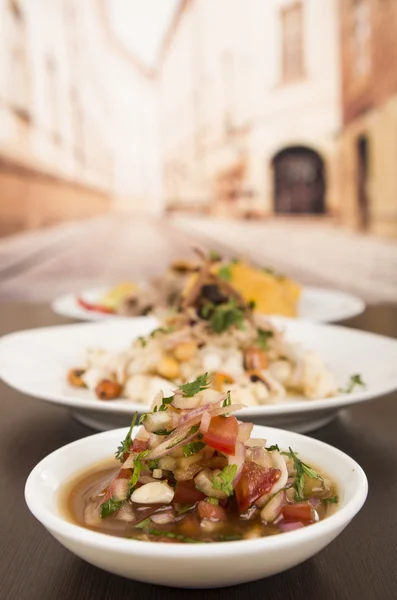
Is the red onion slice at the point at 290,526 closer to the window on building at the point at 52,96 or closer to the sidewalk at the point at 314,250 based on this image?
the sidewalk at the point at 314,250

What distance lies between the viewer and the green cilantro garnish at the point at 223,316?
3.75 ft

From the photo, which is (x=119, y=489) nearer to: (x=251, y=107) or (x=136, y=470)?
(x=136, y=470)

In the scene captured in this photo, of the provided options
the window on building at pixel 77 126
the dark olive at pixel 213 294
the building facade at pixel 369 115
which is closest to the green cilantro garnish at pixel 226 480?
the dark olive at pixel 213 294

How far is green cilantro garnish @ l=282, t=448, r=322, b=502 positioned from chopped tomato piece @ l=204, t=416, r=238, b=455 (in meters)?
0.06

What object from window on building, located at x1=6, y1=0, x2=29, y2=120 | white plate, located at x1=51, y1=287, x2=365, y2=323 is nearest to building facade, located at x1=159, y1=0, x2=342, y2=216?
window on building, located at x1=6, y1=0, x2=29, y2=120

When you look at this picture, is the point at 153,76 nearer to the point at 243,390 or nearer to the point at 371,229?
the point at 371,229

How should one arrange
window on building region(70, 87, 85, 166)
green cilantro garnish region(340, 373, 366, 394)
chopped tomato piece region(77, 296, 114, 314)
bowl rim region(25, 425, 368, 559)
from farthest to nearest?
window on building region(70, 87, 85, 166) < chopped tomato piece region(77, 296, 114, 314) < green cilantro garnish region(340, 373, 366, 394) < bowl rim region(25, 425, 368, 559)

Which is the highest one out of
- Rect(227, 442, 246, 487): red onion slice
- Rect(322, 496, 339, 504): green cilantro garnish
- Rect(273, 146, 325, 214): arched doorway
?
Rect(273, 146, 325, 214): arched doorway

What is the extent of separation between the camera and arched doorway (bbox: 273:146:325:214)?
402 cm

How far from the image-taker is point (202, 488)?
1.93 feet

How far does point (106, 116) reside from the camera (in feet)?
14.9

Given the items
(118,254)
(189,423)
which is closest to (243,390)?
(189,423)

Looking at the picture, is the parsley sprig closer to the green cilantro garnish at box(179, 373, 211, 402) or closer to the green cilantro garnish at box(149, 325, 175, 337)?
the green cilantro garnish at box(149, 325, 175, 337)

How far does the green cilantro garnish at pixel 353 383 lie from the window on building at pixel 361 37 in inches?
112
